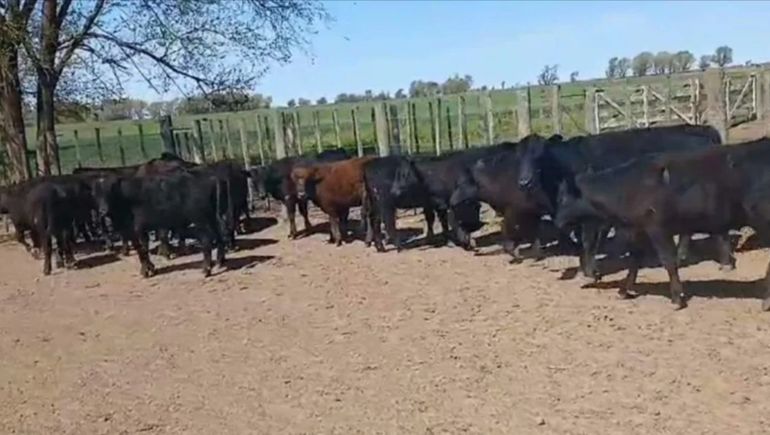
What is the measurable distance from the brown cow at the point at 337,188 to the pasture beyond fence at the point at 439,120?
3.13 m

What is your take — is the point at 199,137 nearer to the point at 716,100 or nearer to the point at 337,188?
the point at 337,188

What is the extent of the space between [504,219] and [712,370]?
4.92 meters

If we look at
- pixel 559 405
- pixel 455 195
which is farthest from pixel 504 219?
pixel 559 405

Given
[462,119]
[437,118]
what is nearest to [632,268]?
[437,118]

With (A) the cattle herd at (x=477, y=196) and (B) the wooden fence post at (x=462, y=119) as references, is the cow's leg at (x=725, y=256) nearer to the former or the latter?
(A) the cattle herd at (x=477, y=196)

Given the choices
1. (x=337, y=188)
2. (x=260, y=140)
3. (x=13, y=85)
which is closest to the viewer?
(x=337, y=188)

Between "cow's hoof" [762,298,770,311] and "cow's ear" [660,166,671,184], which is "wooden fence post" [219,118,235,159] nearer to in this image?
"cow's ear" [660,166,671,184]

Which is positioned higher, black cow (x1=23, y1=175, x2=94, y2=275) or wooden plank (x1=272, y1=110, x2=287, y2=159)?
wooden plank (x1=272, y1=110, x2=287, y2=159)

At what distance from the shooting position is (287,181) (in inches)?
→ 563

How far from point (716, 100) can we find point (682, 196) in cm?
452

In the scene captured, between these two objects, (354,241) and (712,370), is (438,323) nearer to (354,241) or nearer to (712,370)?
(712,370)

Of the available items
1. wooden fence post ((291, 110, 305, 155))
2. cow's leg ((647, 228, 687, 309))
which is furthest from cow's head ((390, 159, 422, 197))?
wooden fence post ((291, 110, 305, 155))

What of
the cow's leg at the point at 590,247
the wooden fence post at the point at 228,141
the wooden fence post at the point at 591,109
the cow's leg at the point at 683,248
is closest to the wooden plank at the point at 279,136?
the wooden fence post at the point at 228,141

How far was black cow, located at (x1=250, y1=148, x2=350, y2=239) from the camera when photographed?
562 inches
